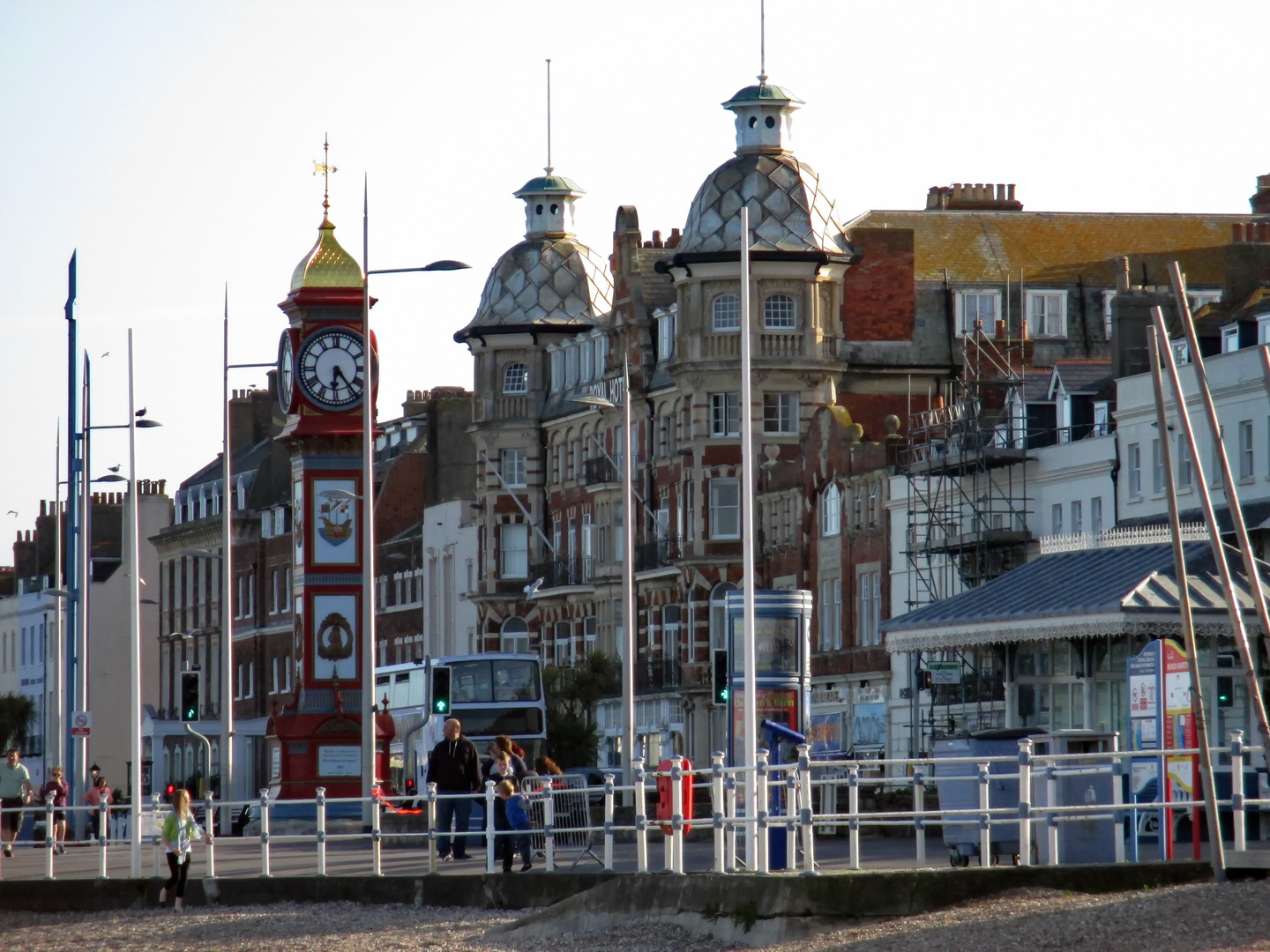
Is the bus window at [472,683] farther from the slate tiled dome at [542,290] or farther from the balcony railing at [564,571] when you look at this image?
the slate tiled dome at [542,290]

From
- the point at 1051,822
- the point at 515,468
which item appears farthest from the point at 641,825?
the point at 515,468

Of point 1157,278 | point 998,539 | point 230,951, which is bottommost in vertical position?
point 230,951

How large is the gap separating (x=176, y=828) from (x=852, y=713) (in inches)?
1523

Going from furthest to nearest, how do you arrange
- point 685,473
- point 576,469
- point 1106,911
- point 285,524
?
1. point 285,524
2. point 576,469
3. point 685,473
4. point 1106,911

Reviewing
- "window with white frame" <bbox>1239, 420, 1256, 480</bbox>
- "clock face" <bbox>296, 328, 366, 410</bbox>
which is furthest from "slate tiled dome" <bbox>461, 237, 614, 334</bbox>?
"window with white frame" <bbox>1239, 420, 1256, 480</bbox>

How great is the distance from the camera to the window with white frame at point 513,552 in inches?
3580

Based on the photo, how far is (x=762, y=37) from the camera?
72.9 m

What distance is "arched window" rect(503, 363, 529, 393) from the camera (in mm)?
91562

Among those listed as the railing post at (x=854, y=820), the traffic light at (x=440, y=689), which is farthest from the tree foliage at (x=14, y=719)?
the railing post at (x=854, y=820)

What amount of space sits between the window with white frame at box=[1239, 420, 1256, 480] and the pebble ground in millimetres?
27392

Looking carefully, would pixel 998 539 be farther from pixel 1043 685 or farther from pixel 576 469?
pixel 576 469

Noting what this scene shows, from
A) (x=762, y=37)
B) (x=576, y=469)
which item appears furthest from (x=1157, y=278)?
(x=576, y=469)

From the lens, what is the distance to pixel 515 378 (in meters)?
91.8

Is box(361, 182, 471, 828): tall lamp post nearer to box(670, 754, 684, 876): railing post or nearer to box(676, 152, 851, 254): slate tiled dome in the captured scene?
box(670, 754, 684, 876): railing post
